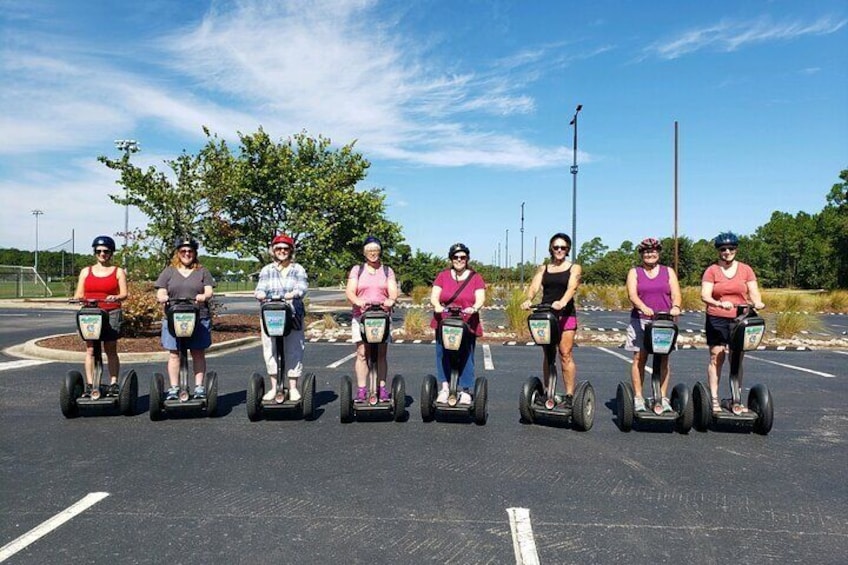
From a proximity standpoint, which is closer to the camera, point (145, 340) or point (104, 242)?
point (104, 242)

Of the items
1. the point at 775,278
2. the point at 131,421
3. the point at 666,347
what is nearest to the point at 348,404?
the point at 131,421

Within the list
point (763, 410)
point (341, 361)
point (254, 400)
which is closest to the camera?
point (763, 410)

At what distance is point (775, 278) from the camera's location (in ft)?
237

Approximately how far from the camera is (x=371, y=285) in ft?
20.4

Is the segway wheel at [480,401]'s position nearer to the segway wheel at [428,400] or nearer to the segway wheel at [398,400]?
the segway wheel at [428,400]

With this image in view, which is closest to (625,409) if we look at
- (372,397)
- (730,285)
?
(730,285)

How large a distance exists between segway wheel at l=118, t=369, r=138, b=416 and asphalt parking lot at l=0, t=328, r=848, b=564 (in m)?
0.12

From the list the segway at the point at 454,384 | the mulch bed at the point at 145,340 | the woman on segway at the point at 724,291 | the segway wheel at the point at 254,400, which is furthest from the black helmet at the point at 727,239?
the mulch bed at the point at 145,340

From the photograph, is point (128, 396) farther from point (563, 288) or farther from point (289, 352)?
point (563, 288)

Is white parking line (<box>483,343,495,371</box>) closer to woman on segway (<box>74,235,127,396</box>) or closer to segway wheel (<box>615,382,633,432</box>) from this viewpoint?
segway wheel (<box>615,382,633,432</box>)

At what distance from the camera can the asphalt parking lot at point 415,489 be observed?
3.37 m

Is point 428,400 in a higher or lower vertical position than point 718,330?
lower

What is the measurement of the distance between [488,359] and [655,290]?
5.89 meters

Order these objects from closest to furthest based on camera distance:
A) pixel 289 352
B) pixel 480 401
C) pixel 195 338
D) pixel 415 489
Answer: pixel 415 489, pixel 480 401, pixel 195 338, pixel 289 352
